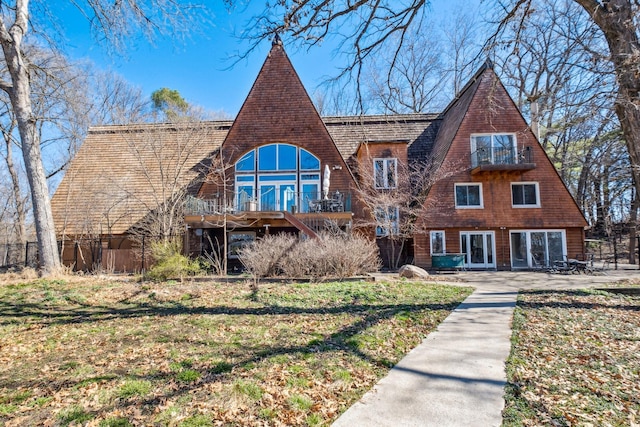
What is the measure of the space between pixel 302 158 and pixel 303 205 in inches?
115

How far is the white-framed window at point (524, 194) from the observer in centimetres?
1933

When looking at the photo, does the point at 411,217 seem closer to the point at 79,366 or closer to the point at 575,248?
the point at 575,248

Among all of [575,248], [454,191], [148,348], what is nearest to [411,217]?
[454,191]

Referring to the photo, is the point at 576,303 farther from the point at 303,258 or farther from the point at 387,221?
the point at 387,221

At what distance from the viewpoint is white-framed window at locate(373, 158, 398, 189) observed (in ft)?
65.6

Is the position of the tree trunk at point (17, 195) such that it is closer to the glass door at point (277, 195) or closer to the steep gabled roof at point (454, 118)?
the glass door at point (277, 195)

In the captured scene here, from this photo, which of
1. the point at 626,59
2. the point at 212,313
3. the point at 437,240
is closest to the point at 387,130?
the point at 437,240

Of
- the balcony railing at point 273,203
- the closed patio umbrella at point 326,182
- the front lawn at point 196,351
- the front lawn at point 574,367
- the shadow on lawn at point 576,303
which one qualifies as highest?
the closed patio umbrella at point 326,182

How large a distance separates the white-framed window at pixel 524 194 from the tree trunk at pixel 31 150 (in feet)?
70.4

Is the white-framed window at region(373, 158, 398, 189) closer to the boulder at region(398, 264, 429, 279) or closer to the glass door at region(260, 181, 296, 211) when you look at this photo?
the glass door at region(260, 181, 296, 211)

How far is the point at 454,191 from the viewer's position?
19.4m

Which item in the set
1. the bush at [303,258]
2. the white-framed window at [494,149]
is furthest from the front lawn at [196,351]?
the white-framed window at [494,149]

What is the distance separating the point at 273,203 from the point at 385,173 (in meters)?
6.70

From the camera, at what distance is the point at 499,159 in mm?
19234
